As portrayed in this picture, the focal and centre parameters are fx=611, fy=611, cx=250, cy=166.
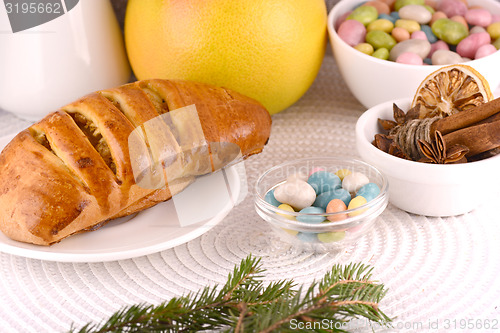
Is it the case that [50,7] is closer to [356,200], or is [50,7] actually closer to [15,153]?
[15,153]

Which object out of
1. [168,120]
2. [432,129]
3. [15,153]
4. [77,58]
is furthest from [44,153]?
[432,129]

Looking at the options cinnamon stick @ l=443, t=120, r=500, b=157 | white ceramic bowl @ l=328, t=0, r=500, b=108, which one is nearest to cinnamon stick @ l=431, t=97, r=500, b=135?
cinnamon stick @ l=443, t=120, r=500, b=157

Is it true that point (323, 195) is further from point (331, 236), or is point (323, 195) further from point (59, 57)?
point (59, 57)

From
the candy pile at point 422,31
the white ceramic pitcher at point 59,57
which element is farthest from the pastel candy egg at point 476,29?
the white ceramic pitcher at point 59,57

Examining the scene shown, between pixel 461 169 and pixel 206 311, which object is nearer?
pixel 206 311

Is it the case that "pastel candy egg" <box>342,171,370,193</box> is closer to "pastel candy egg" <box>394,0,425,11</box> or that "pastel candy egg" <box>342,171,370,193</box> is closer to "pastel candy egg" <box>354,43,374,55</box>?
"pastel candy egg" <box>354,43,374,55</box>

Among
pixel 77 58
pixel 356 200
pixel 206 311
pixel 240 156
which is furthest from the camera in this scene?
pixel 77 58
